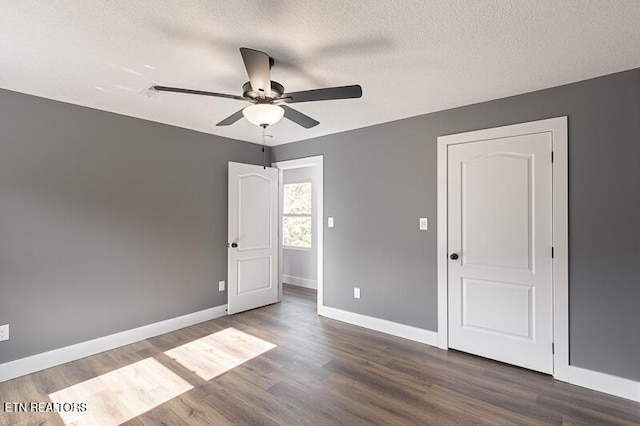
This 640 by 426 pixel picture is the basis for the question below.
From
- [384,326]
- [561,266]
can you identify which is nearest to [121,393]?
[384,326]

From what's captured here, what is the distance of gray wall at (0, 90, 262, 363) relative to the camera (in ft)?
8.61

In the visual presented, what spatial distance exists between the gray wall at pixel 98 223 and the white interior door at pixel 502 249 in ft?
9.53

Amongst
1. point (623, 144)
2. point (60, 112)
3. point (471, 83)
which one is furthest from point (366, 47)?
point (60, 112)

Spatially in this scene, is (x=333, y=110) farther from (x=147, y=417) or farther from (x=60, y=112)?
(x=147, y=417)

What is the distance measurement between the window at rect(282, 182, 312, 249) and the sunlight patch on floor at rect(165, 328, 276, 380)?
2688mm

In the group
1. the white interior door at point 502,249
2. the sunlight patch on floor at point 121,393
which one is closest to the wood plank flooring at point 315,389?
the sunlight patch on floor at point 121,393

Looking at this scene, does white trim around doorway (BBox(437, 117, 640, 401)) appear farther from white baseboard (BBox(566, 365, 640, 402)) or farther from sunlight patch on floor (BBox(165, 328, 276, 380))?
sunlight patch on floor (BBox(165, 328, 276, 380))

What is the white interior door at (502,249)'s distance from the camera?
8.64 ft

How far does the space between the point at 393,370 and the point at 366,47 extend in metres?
2.55

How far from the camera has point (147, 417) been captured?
207cm

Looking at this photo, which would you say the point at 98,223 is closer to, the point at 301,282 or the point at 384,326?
the point at 384,326

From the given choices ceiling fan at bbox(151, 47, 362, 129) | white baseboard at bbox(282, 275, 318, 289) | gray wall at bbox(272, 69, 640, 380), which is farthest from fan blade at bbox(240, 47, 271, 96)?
white baseboard at bbox(282, 275, 318, 289)

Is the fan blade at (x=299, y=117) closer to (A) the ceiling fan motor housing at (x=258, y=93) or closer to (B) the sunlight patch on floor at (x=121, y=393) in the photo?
(A) the ceiling fan motor housing at (x=258, y=93)

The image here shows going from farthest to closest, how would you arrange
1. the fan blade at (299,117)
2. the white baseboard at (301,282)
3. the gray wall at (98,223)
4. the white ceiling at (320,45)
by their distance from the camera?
the white baseboard at (301,282)
the gray wall at (98,223)
the fan blade at (299,117)
the white ceiling at (320,45)
